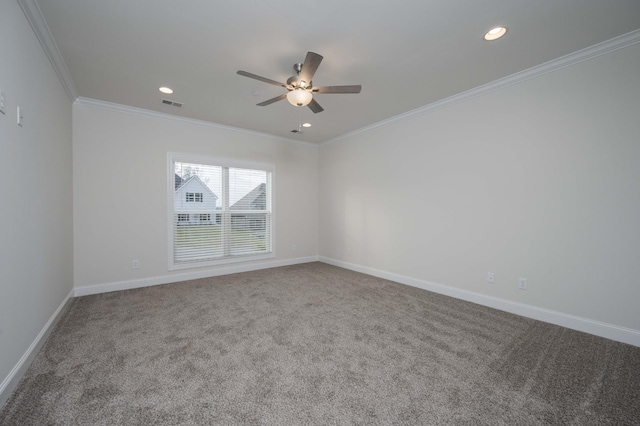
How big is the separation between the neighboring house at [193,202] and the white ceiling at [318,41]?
1455 mm

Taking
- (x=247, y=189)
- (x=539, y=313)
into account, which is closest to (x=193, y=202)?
(x=247, y=189)

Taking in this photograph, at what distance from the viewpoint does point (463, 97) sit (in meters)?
3.47

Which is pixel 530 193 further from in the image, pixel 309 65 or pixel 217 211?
pixel 217 211

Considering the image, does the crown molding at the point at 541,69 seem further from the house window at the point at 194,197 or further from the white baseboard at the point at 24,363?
the white baseboard at the point at 24,363

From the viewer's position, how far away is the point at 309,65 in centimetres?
222

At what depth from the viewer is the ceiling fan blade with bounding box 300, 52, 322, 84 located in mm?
2070

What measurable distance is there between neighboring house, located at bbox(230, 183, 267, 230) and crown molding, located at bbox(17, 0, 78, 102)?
2.75 m

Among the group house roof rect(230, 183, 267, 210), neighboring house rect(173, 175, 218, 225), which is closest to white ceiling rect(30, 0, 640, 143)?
neighboring house rect(173, 175, 218, 225)

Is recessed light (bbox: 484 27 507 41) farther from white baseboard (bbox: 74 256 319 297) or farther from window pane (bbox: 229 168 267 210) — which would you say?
white baseboard (bbox: 74 256 319 297)

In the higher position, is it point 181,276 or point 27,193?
point 27,193

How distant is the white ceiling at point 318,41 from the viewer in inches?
79.3

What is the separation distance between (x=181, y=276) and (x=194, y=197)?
4.49 ft

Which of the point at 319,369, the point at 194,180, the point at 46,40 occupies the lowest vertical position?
the point at 319,369

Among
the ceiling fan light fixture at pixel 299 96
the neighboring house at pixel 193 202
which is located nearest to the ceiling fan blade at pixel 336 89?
the ceiling fan light fixture at pixel 299 96
